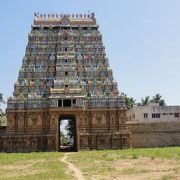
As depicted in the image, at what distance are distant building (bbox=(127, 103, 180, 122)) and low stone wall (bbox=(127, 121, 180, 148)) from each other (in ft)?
33.1

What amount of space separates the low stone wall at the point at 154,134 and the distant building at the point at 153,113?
10095 mm

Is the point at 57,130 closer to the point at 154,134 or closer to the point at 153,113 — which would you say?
the point at 154,134

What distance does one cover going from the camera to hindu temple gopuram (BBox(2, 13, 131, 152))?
44.7 meters

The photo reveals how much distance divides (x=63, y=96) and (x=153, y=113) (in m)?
21.2

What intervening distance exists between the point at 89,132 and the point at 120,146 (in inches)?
175

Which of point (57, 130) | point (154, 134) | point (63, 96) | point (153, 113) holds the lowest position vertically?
point (154, 134)

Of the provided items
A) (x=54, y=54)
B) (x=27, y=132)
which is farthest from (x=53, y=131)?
(x=54, y=54)

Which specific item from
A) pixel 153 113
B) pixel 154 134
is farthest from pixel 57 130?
pixel 153 113

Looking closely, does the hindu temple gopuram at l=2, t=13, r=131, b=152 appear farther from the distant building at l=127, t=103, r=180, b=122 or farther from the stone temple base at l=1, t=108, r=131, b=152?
the distant building at l=127, t=103, r=180, b=122

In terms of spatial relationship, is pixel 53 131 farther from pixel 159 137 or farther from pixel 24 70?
pixel 159 137

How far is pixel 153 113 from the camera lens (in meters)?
60.4

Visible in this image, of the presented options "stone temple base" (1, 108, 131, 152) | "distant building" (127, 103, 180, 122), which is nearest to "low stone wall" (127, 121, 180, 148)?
"stone temple base" (1, 108, 131, 152)

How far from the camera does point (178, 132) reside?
162ft

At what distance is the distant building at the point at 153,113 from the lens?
59875 millimetres
